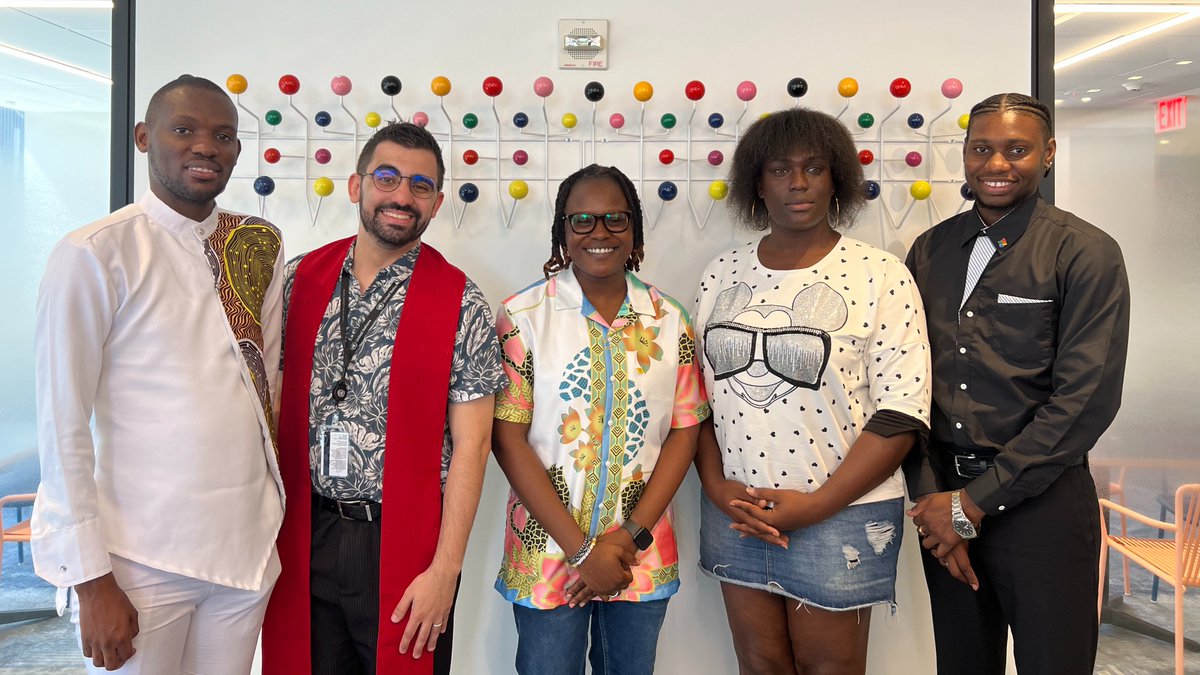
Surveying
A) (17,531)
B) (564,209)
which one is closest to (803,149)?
(564,209)

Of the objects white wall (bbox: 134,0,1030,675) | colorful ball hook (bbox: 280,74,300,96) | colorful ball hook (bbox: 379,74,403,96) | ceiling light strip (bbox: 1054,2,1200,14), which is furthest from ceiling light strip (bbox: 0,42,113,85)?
ceiling light strip (bbox: 1054,2,1200,14)

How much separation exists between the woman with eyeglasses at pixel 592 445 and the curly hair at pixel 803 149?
33cm

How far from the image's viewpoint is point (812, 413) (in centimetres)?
172

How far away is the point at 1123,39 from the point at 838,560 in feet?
6.43

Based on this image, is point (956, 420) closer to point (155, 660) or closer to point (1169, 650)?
point (1169, 650)

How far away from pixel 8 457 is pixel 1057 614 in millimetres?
3126

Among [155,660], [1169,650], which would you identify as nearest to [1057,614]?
[1169,650]

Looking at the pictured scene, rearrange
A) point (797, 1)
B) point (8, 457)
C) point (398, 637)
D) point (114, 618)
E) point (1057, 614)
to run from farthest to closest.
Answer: point (8, 457) → point (797, 1) → point (1057, 614) → point (398, 637) → point (114, 618)

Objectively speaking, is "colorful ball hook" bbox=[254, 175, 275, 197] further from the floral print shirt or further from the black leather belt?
the black leather belt

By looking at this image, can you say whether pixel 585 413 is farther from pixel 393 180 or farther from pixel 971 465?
pixel 971 465

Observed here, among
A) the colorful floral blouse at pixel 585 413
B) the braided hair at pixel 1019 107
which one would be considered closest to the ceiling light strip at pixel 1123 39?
the braided hair at pixel 1019 107

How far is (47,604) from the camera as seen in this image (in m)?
2.55

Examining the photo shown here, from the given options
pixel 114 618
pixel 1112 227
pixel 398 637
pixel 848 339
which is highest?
pixel 1112 227

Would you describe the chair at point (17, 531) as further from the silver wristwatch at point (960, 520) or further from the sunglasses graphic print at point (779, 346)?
the silver wristwatch at point (960, 520)
